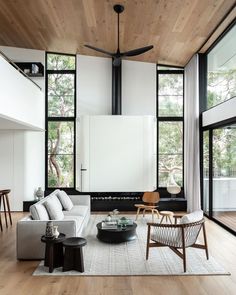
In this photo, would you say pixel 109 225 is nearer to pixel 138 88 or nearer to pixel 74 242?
pixel 74 242

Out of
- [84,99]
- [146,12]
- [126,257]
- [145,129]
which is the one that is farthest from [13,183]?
[146,12]

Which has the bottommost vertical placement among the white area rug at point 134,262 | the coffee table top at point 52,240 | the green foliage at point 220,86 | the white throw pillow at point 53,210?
the white area rug at point 134,262

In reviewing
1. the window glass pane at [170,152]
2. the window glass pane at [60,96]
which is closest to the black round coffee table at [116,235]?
the window glass pane at [170,152]

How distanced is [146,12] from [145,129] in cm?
320

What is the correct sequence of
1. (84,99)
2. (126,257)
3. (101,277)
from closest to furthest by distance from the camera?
(101,277) → (126,257) → (84,99)

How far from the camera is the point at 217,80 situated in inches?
261

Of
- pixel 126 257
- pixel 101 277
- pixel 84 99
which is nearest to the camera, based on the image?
pixel 101 277

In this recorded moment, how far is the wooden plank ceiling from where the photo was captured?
5.25 metres

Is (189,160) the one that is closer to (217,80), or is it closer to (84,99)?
(217,80)

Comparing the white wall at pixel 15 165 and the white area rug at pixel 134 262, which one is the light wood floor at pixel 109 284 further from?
the white wall at pixel 15 165

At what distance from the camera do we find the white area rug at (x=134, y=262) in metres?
3.79

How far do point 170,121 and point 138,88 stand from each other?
130cm

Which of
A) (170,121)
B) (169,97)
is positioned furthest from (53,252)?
(169,97)

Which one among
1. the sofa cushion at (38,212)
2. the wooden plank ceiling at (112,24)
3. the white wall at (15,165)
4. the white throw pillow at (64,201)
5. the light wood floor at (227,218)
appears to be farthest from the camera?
the white wall at (15,165)
